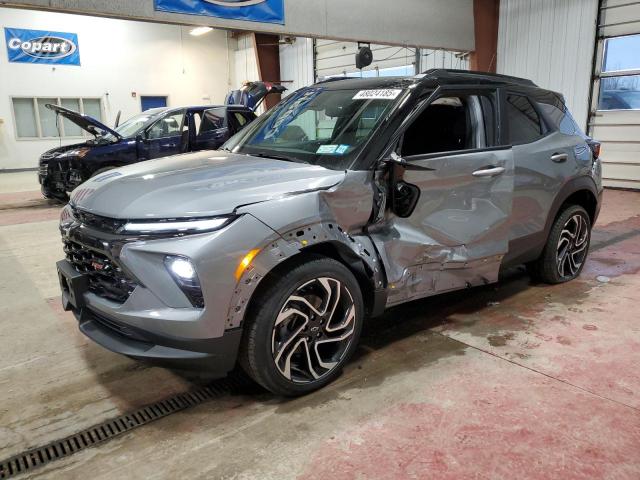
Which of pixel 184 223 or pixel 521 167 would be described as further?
pixel 521 167

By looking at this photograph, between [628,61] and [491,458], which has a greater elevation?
[628,61]

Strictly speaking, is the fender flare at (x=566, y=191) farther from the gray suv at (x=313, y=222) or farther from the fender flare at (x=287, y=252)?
the fender flare at (x=287, y=252)

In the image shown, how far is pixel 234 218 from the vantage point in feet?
7.15

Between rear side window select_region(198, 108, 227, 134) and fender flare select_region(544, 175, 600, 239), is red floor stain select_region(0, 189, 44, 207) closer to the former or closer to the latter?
rear side window select_region(198, 108, 227, 134)

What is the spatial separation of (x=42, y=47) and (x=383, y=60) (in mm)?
11046

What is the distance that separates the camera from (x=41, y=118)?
1658 cm

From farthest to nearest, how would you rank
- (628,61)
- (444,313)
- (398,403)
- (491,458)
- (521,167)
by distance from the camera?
1. (628,61)
2. (444,313)
3. (521,167)
4. (398,403)
5. (491,458)

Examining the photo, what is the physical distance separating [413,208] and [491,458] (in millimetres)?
1340

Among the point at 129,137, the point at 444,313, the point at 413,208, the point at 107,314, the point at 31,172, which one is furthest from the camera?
the point at 31,172

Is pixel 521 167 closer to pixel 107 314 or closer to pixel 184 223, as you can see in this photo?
pixel 184 223

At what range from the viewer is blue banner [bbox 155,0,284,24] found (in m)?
7.23

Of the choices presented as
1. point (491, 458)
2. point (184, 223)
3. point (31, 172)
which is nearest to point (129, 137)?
point (184, 223)

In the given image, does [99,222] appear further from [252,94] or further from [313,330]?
[252,94]

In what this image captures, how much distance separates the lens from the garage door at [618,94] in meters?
9.77
